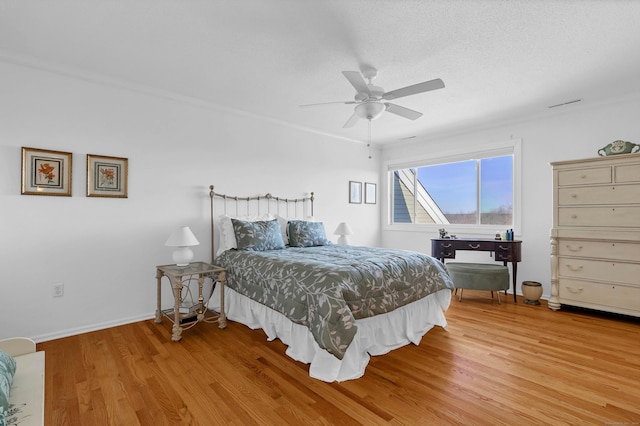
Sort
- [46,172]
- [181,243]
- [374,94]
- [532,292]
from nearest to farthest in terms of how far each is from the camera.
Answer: [374,94], [46,172], [181,243], [532,292]

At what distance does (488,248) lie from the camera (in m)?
4.35

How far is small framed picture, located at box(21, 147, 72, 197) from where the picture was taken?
9.15 feet

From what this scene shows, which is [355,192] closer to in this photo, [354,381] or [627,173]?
[627,173]

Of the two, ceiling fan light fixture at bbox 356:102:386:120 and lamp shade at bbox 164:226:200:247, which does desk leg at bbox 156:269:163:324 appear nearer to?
lamp shade at bbox 164:226:200:247

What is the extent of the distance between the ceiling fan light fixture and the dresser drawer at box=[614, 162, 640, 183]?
267 centimetres

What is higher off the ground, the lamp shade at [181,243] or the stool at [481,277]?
the lamp shade at [181,243]

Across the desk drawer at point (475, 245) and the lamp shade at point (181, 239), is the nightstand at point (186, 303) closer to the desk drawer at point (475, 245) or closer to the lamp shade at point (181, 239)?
the lamp shade at point (181, 239)

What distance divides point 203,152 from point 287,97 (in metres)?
1.22

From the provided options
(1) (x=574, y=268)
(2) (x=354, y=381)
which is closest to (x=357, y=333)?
(2) (x=354, y=381)

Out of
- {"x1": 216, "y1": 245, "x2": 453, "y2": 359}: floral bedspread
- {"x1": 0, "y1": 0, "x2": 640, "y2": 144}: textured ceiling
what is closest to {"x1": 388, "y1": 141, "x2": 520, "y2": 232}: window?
{"x1": 0, "y1": 0, "x2": 640, "y2": 144}: textured ceiling

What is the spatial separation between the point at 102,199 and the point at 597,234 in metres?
5.23

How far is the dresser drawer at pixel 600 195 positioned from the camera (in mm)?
3277

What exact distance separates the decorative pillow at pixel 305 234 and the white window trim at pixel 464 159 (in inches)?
90.7

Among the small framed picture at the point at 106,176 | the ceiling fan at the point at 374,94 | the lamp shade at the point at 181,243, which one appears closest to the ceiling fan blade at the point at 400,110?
the ceiling fan at the point at 374,94
